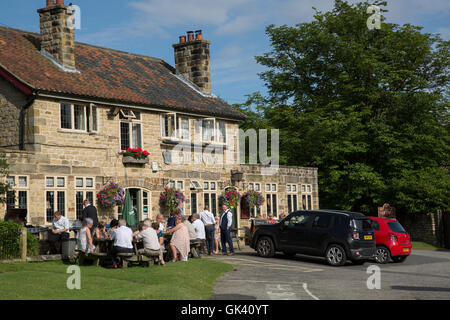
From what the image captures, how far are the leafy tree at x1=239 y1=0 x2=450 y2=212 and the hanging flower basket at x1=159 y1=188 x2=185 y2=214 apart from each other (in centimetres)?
1548

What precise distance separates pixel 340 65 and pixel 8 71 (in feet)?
83.6

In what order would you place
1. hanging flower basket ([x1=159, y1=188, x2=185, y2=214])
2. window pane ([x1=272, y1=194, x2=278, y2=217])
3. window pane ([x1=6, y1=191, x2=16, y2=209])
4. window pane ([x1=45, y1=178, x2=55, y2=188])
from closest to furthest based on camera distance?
1. window pane ([x1=6, y1=191, x2=16, y2=209])
2. window pane ([x1=45, y1=178, x2=55, y2=188])
3. hanging flower basket ([x1=159, y1=188, x2=185, y2=214])
4. window pane ([x1=272, y1=194, x2=278, y2=217])

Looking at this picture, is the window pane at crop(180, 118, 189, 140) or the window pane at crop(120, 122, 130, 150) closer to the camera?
the window pane at crop(120, 122, 130, 150)

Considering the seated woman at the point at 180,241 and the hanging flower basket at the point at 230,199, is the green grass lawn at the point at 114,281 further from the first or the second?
the hanging flower basket at the point at 230,199

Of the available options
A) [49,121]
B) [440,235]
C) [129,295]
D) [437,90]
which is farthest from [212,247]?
[437,90]

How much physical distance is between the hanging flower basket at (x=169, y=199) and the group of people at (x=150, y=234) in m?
2.86

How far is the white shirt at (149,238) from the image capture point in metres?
18.5

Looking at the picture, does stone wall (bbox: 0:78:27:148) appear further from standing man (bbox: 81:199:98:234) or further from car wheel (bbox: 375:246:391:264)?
car wheel (bbox: 375:246:391:264)

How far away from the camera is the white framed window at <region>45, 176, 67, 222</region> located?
75.0 feet

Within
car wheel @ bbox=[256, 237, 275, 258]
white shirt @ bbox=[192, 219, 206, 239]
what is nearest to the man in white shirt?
white shirt @ bbox=[192, 219, 206, 239]

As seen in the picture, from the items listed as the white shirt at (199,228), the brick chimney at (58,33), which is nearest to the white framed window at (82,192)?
the white shirt at (199,228)

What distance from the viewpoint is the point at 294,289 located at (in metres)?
14.6

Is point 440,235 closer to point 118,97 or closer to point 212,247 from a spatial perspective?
point 212,247

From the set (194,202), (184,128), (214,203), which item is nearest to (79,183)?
(184,128)
